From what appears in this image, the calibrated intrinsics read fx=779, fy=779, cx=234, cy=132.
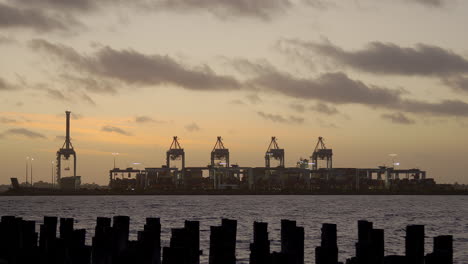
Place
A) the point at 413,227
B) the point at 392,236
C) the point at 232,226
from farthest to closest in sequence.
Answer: the point at 392,236 → the point at 232,226 → the point at 413,227

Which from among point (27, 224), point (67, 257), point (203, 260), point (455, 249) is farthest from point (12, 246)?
point (455, 249)

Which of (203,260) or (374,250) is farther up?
(374,250)

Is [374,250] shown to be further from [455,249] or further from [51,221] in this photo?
[455,249]

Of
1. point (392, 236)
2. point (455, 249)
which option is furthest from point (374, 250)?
point (392, 236)

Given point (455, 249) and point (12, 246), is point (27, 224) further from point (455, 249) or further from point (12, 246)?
point (455, 249)

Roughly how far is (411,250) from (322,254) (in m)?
2.80

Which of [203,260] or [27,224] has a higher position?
[27,224]

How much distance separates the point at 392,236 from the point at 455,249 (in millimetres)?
11687

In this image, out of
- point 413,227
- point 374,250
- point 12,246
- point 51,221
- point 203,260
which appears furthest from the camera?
point 203,260

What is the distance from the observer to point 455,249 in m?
39.0

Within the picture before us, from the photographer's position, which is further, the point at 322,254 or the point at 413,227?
the point at 413,227

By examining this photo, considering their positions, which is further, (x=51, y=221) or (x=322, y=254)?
(x=51, y=221)

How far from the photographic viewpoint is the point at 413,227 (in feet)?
43.1

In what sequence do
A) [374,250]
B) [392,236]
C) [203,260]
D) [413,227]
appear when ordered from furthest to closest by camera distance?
[392,236], [203,260], [413,227], [374,250]
